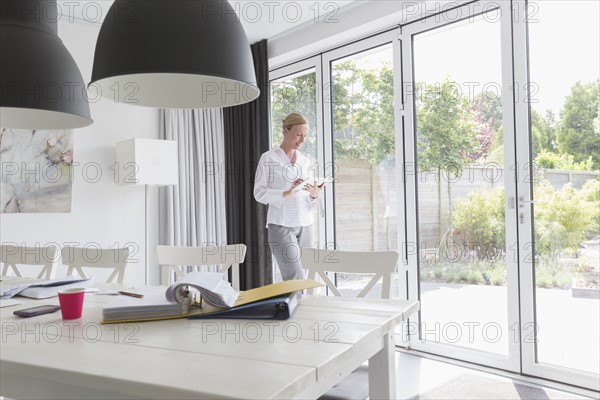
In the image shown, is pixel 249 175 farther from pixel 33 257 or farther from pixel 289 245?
pixel 33 257

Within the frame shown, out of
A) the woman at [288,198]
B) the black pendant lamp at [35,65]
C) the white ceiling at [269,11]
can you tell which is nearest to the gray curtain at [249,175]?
the white ceiling at [269,11]

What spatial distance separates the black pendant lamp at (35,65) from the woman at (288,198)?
5.38 ft

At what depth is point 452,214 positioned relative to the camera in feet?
10.8

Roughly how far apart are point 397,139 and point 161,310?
102 inches

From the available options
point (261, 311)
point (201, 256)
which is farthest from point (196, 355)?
point (201, 256)

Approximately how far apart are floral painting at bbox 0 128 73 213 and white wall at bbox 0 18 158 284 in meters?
0.07

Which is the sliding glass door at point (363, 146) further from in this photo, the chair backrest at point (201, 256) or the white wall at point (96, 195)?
the white wall at point (96, 195)

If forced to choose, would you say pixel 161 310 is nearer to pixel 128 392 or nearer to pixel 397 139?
pixel 128 392

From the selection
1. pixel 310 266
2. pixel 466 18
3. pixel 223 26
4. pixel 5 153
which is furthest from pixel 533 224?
pixel 5 153

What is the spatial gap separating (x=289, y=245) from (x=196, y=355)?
7.35ft

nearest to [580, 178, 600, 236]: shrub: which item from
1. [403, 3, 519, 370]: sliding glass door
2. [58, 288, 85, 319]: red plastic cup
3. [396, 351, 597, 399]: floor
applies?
[403, 3, 519, 370]: sliding glass door

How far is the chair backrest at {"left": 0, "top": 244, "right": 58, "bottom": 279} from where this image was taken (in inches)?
97.5

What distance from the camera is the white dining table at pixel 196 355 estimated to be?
2.76ft

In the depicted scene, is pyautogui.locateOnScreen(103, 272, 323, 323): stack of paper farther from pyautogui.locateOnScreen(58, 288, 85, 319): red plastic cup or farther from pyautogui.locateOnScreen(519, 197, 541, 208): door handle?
pyautogui.locateOnScreen(519, 197, 541, 208): door handle
